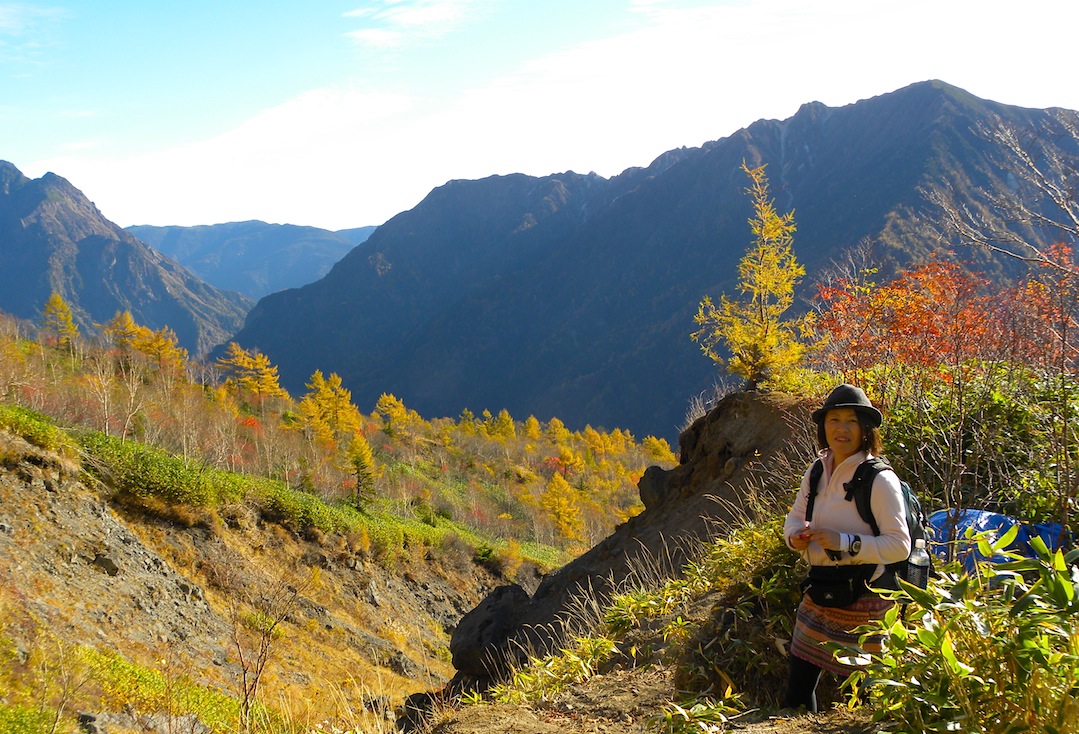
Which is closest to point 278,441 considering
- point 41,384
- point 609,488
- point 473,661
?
point 41,384

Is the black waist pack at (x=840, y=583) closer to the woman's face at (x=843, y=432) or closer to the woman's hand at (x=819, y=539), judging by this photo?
the woman's hand at (x=819, y=539)

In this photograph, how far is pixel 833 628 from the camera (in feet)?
9.35

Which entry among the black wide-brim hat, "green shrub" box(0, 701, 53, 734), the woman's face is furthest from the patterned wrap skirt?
"green shrub" box(0, 701, 53, 734)

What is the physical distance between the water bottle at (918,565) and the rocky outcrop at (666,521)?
6471 mm

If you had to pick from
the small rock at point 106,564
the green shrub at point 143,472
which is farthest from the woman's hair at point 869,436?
the green shrub at point 143,472

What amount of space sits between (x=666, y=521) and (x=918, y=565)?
9.84 metres

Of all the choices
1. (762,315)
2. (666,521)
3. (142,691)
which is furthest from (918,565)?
(762,315)

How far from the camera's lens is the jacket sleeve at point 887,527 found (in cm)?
261

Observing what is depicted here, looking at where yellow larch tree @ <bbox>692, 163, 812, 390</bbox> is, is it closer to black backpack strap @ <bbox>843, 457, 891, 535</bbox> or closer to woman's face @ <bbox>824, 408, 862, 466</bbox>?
woman's face @ <bbox>824, 408, 862, 466</bbox>

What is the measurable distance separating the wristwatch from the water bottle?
256 millimetres

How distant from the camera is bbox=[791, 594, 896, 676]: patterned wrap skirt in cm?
280

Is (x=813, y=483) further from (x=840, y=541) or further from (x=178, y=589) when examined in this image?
(x=178, y=589)

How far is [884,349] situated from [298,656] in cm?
1551

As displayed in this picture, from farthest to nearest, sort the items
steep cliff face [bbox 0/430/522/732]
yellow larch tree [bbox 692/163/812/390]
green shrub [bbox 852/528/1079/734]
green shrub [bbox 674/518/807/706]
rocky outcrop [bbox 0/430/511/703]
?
yellow larch tree [bbox 692/163/812/390]
rocky outcrop [bbox 0/430/511/703]
steep cliff face [bbox 0/430/522/732]
green shrub [bbox 674/518/807/706]
green shrub [bbox 852/528/1079/734]
